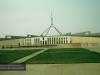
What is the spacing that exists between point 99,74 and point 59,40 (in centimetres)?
7392

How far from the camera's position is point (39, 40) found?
269 feet

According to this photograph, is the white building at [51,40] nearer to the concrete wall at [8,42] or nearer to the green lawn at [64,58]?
the concrete wall at [8,42]

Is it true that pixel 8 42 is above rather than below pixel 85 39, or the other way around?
below

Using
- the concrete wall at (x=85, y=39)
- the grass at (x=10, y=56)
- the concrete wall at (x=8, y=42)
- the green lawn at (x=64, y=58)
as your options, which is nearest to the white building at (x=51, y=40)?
the concrete wall at (x=85, y=39)

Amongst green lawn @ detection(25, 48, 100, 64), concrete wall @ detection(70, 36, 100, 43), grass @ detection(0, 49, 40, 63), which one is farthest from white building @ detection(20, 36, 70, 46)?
green lawn @ detection(25, 48, 100, 64)

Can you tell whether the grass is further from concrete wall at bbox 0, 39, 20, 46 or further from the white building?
concrete wall at bbox 0, 39, 20, 46

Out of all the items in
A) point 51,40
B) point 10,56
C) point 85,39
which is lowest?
point 10,56

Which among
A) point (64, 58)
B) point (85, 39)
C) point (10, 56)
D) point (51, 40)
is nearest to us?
point (64, 58)

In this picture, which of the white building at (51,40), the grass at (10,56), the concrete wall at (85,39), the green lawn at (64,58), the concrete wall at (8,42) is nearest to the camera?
the green lawn at (64,58)

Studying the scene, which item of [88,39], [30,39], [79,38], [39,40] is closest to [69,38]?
[79,38]

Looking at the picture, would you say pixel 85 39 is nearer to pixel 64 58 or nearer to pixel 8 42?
pixel 8 42

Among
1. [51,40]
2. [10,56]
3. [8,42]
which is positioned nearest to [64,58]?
[10,56]

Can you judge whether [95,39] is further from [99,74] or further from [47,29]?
[99,74]

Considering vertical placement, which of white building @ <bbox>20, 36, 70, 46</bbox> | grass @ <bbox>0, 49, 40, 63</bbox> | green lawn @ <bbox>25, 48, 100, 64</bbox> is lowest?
grass @ <bbox>0, 49, 40, 63</bbox>
